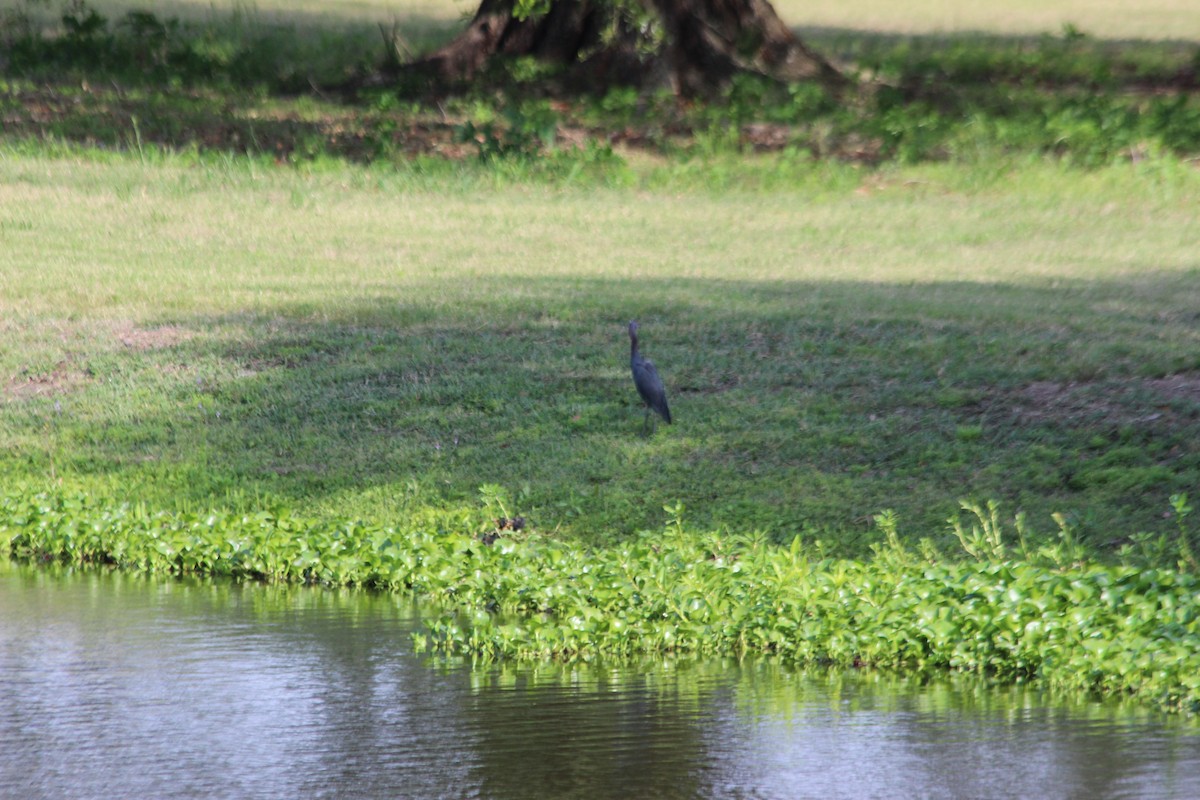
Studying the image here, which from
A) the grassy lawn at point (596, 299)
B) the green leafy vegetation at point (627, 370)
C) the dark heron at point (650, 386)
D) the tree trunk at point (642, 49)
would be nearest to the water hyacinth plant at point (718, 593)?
the green leafy vegetation at point (627, 370)

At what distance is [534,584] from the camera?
7.04 meters

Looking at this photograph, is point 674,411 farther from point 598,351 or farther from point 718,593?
point 718,593

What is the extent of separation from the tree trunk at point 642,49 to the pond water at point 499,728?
16.1m

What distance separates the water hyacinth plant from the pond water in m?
0.14

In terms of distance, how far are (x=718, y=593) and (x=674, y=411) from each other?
119 inches

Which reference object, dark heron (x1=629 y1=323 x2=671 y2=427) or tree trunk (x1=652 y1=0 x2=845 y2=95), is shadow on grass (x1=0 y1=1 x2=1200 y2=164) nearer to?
tree trunk (x1=652 y1=0 x2=845 y2=95)

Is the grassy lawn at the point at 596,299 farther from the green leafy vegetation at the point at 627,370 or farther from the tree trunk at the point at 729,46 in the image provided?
the tree trunk at the point at 729,46

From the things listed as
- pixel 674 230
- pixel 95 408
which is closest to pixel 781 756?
pixel 95 408

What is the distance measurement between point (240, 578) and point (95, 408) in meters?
2.70

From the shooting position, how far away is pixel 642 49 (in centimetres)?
2197

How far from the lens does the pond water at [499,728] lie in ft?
17.6

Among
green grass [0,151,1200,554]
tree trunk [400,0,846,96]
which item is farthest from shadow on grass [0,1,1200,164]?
green grass [0,151,1200,554]

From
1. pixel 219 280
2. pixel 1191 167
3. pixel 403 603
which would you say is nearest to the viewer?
pixel 403 603

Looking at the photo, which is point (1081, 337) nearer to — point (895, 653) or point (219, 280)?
point (895, 653)
